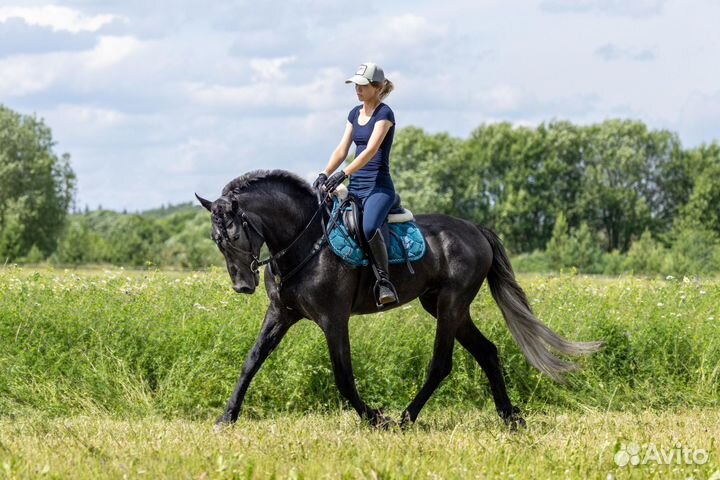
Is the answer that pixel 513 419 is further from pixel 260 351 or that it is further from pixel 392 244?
pixel 260 351

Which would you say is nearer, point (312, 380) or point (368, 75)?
point (368, 75)

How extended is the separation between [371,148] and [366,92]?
50 cm

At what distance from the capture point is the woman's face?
8.30 meters

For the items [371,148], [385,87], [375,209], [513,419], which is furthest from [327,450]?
[385,87]

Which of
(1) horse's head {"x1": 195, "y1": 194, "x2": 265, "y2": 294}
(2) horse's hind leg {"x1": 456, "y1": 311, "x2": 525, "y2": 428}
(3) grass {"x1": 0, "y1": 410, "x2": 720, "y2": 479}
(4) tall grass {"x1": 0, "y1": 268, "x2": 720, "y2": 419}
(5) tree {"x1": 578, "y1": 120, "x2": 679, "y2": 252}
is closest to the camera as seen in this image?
(3) grass {"x1": 0, "y1": 410, "x2": 720, "y2": 479}

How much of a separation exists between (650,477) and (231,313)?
5.46 m

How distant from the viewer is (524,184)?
255ft

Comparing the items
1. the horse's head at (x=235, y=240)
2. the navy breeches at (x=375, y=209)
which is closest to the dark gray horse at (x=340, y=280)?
the horse's head at (x=235, y=240)

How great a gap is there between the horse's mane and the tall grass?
231cm

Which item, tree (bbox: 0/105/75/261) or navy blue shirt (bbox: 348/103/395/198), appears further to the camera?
tree (bbox: 0/105/75/261)

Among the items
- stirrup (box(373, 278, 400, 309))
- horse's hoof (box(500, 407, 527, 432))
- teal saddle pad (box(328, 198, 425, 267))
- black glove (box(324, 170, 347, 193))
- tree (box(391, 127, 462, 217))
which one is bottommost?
horse's hoof (box(500, 407, 527, 432))

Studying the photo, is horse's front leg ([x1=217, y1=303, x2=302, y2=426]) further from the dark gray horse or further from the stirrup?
the stirrup

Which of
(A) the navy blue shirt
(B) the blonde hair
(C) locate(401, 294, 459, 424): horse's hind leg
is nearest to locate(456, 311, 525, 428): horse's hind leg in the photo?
(C) locate(401, 294, 459, 424): horse's hind leg

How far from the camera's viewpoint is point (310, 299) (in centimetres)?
820
